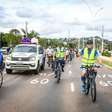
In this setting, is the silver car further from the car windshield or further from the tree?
the tree

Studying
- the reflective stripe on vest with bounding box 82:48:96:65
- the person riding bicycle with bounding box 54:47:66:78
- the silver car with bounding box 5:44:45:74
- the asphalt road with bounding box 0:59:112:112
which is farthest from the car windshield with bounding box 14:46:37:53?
the reflective stripe on vest with bounding box 82:48:96:65

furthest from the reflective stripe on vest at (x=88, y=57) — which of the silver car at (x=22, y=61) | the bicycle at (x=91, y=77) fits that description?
the silver car at (x=22, y=61)

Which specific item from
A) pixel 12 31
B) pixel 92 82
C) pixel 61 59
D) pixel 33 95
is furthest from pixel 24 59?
pixel 12 31

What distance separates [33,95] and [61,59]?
5.99 metres

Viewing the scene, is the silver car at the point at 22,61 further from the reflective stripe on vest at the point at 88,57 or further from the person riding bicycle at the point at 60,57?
the reflective stripe on vest at the point at 88,57

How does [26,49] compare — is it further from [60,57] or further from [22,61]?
[60,57]

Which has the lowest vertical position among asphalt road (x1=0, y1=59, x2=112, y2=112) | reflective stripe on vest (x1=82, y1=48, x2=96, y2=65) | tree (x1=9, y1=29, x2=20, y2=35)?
asphalt road (x1=0, y1=59, x2=112, y2=112)

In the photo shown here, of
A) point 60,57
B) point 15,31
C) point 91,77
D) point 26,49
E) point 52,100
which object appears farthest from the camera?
point 15,31

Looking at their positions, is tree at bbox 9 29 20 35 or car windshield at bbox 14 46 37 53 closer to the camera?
car windshield at bbox 14 46 37 53

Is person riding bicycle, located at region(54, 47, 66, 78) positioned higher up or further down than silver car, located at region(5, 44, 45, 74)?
higher up

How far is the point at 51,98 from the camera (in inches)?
486

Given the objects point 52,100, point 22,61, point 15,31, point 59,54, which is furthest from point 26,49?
point 15,31

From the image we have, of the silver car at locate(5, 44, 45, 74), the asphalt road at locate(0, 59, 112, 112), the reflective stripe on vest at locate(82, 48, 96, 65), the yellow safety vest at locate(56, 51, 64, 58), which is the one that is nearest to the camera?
the asphalt road at locate(0, 59, 112, 112)

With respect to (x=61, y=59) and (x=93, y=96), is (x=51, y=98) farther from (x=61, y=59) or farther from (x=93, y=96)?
(x=61, y=59)
